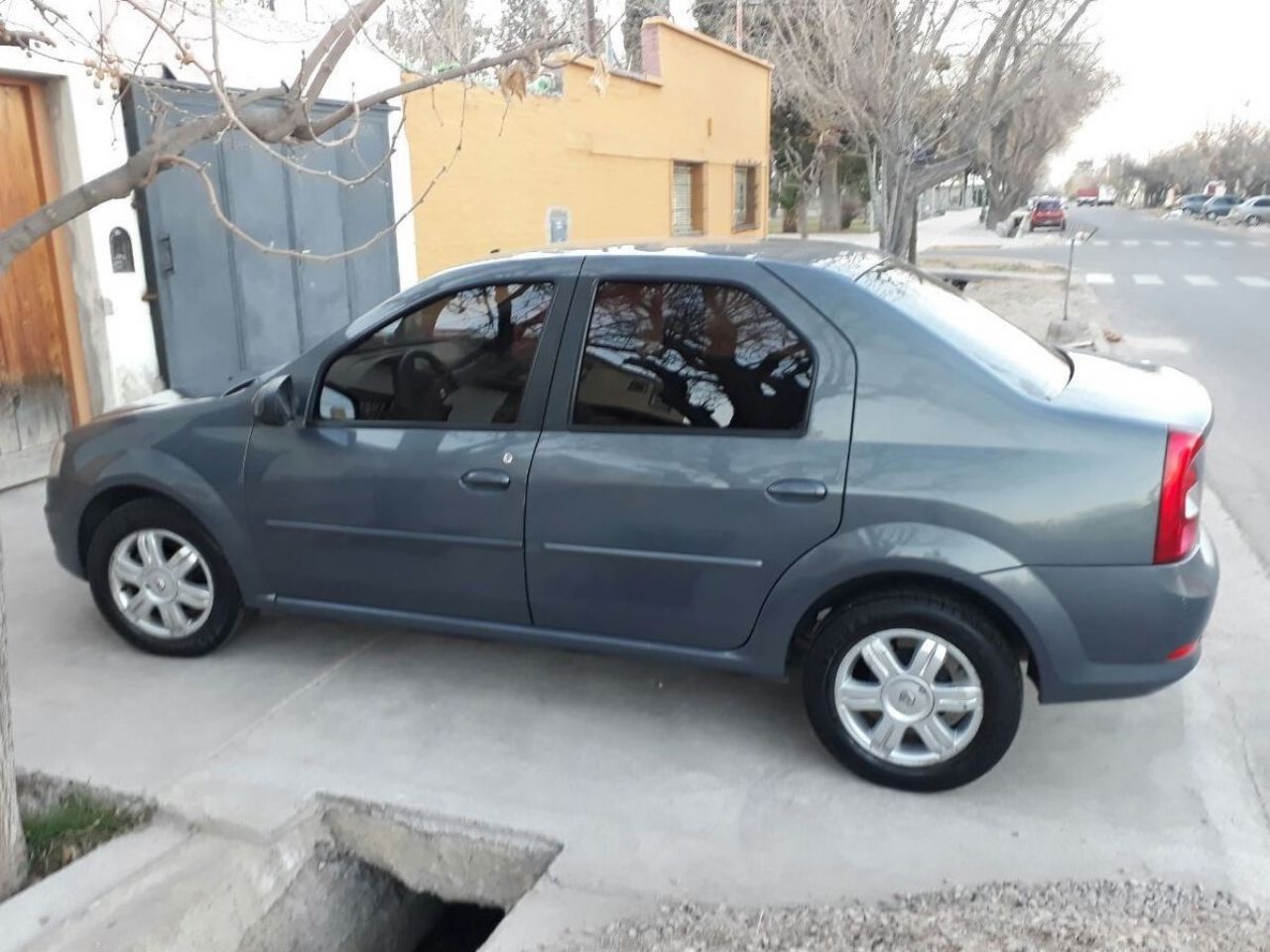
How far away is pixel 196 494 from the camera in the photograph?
4336mm

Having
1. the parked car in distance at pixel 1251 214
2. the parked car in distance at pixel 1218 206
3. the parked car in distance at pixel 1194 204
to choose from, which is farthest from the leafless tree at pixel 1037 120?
the parked car in distance at pixel 1194 204

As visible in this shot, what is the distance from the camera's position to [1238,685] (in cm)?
435

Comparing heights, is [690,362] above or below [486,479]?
above

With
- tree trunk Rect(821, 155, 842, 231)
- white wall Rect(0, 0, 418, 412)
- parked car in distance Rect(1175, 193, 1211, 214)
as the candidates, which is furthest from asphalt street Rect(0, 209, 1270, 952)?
parked car in distance Rect(1175, 193, 1211, 214)

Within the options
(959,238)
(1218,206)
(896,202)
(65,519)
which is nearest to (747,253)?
(65,519)

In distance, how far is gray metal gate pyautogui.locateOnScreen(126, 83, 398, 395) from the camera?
781cm

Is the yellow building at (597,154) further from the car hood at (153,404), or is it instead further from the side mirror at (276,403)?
the side mirror at (276,403)

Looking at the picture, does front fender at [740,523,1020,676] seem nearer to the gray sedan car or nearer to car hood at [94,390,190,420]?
the gray sedan car

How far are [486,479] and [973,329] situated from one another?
1.71 meters

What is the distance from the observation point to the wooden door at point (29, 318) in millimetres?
6961

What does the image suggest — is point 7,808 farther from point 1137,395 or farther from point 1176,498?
point 1137,395

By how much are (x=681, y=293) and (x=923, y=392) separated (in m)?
0.85

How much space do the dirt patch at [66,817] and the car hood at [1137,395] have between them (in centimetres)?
311

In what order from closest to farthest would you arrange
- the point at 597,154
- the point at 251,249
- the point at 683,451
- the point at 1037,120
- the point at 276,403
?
the point at 683,451
the point at 276,403
the point at 251,249
the point at 597,154
the point at 1037,120
